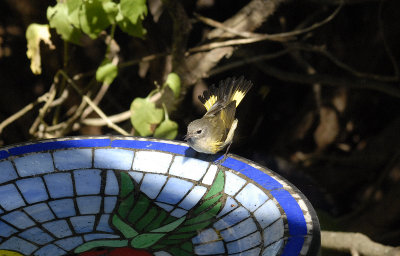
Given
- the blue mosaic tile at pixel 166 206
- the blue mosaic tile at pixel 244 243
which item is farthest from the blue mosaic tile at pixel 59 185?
the blue mosaic tile at pixel 244 243

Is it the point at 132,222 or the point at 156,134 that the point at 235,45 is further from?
the point at 132,222

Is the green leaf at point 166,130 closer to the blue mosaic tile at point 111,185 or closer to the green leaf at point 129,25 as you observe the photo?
the green leaf at point 129,25

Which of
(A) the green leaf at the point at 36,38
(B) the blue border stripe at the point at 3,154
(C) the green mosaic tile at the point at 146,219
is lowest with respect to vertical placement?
(C) the green mosaic tile at the point at 146,219

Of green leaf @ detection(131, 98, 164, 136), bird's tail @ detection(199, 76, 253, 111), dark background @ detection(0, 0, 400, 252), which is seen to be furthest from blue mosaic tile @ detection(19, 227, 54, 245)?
dark background @ detection(0, 0, 400, 252)

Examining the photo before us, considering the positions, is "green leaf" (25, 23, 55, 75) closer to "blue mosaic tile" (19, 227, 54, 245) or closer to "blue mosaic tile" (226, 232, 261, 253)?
"blue mosaic tile" (19, 227, 54, 245)

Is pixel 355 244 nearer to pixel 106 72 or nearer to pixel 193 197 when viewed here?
pixel 193 197
